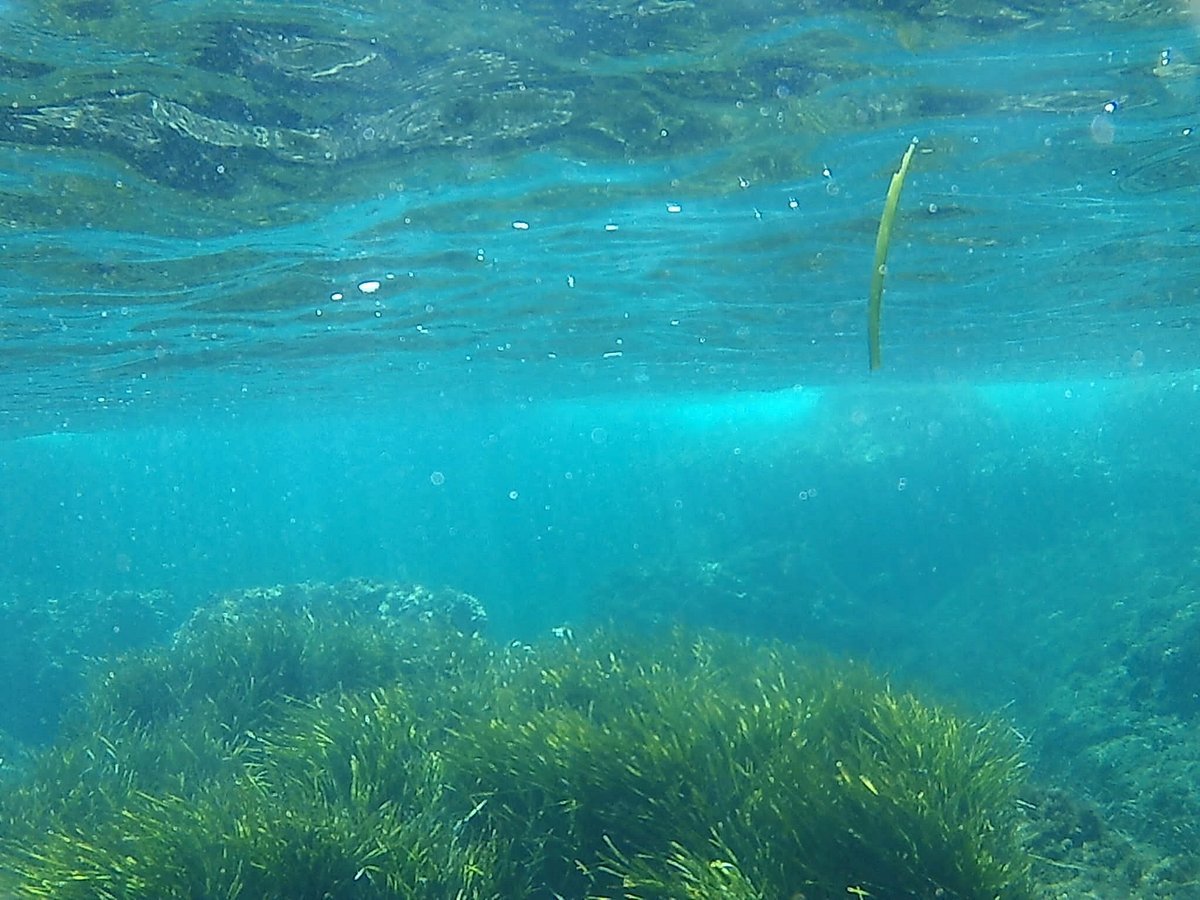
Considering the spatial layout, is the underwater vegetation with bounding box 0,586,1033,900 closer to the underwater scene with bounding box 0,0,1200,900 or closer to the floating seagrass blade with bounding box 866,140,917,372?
the underwater scene with bounding box 0,0,1200,900

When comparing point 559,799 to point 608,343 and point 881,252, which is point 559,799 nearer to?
point 881,252

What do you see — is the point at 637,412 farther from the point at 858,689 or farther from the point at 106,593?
the point at 858,689

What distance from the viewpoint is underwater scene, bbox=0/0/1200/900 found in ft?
23.4

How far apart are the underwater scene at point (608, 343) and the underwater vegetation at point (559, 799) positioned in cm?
4

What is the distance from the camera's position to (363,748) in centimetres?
912

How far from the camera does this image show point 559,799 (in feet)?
25.1

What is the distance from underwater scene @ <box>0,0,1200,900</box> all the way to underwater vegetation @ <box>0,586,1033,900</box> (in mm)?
43

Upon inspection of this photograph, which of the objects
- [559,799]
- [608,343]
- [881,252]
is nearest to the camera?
[881,252]

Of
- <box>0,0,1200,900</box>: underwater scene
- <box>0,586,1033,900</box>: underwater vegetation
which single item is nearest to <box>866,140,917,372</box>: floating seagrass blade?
<box>0,0,1200,900</box>: underwater scene

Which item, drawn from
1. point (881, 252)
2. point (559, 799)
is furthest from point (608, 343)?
point (881, 252)

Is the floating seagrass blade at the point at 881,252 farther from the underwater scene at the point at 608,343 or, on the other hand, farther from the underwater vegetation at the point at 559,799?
the underwater vegetation at the point at 559,799

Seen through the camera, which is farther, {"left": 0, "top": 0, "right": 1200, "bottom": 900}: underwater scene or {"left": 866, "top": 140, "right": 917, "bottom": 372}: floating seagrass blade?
{"left": 0, "top": 0, "right": 1200, "bottom": 900}: underwater scene

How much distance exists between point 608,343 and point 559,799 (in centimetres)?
2148

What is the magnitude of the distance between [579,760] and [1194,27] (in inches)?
411
